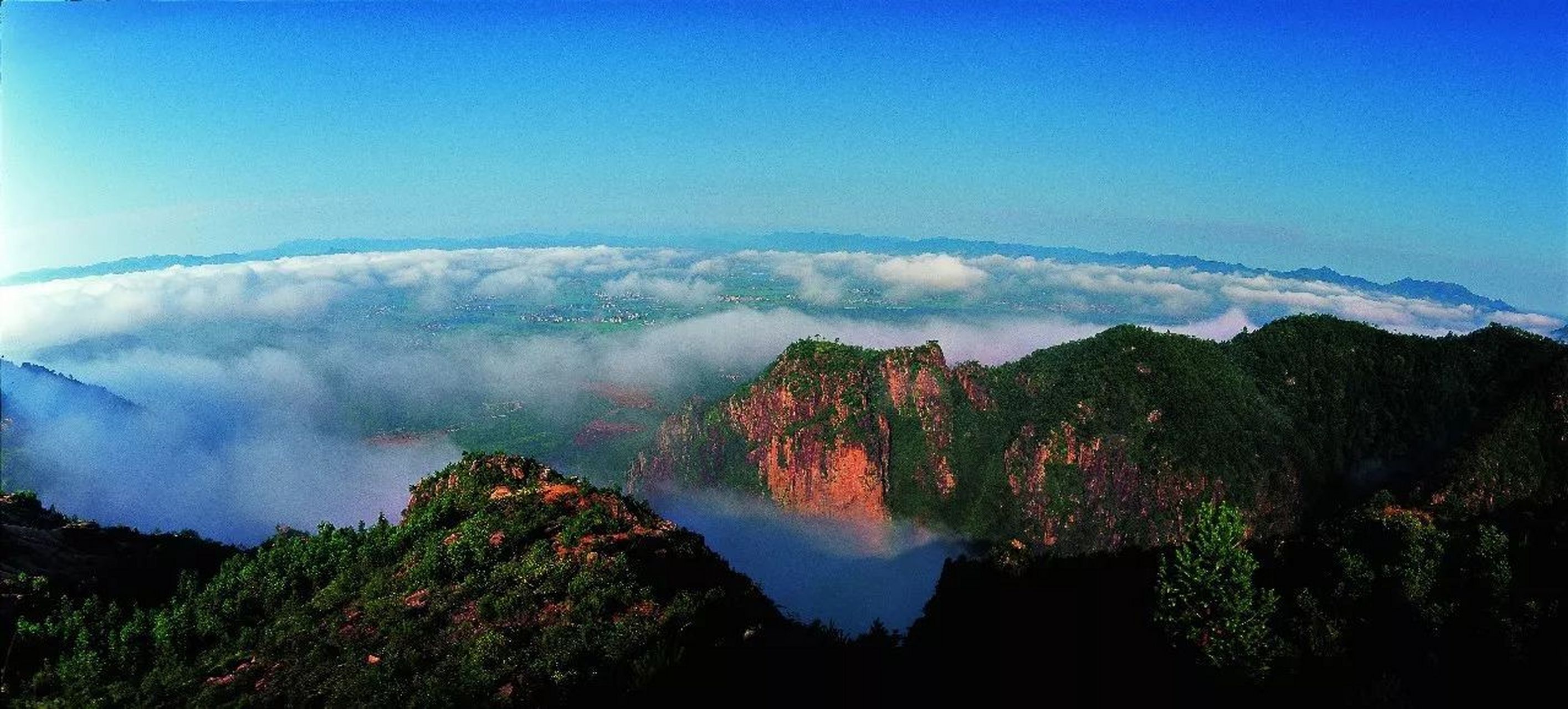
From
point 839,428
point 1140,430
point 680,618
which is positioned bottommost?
point 839,428

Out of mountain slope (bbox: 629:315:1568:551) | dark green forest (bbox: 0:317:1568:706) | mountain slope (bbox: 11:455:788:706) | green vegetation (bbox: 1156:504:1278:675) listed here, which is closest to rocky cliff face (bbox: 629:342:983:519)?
mountain slope (bbox: 629:315:1568:551)

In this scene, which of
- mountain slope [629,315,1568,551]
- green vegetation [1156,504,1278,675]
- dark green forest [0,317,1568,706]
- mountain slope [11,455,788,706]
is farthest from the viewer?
mountain slope [629,315,1568,551]

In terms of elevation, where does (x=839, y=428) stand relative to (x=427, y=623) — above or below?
below

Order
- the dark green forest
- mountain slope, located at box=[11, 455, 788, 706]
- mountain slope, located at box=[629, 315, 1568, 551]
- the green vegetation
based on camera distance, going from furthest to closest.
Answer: mountain slope, located at box=[629, 315, 1568, 551] < the green vegetation < the dark green forest < mountain slope, located at box=[11, 455, 788, 706]

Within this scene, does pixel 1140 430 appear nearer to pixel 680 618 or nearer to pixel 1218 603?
pixel 1218 603

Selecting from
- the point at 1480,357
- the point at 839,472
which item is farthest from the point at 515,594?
the point at 1480,357

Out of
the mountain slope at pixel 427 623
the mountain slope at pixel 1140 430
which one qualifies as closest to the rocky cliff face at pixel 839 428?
the mountain slope at pixel 1140 430

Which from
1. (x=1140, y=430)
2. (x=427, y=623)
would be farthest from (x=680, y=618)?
(x=1140, y=430)

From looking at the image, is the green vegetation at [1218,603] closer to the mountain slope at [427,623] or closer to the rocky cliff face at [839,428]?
the mountain slope at [427,623]

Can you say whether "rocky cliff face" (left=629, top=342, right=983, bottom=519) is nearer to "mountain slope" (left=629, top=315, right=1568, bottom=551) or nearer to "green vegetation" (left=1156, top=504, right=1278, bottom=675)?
"mountain slope" (left=629, top=315, right=1568, bottom=551)

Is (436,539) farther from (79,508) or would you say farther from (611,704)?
(79,508)
